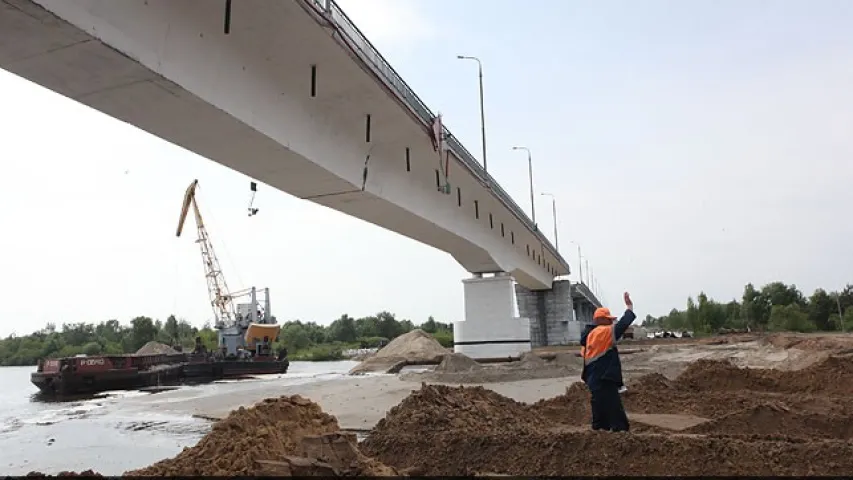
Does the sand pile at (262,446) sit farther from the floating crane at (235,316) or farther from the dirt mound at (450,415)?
the floating crane at (235,316)

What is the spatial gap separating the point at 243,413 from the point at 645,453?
3944 mm

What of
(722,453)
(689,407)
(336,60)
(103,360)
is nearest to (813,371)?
(689,407)

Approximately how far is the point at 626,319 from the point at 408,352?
131 ft

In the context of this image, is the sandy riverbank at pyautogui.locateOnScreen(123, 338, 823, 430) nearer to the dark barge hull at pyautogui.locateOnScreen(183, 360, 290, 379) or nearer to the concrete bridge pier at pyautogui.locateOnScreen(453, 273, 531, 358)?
the concrete bridge pier at pyautogui.locateOnScreen(453, 273, 531, 358)

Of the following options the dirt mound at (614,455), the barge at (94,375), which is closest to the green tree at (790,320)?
the barge at (94,375)

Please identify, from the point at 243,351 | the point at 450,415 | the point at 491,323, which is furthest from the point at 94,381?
the point at 450,415

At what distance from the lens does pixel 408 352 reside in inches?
1794

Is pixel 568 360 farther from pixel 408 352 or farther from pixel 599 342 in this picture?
pixel 408 352

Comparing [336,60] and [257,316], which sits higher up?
[336,60]

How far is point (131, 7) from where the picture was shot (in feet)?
24.0

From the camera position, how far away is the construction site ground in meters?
4.84

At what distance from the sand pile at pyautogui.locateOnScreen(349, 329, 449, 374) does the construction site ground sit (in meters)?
27.9

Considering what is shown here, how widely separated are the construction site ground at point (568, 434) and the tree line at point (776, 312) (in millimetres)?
56433

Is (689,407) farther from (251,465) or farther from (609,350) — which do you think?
(251,465)
